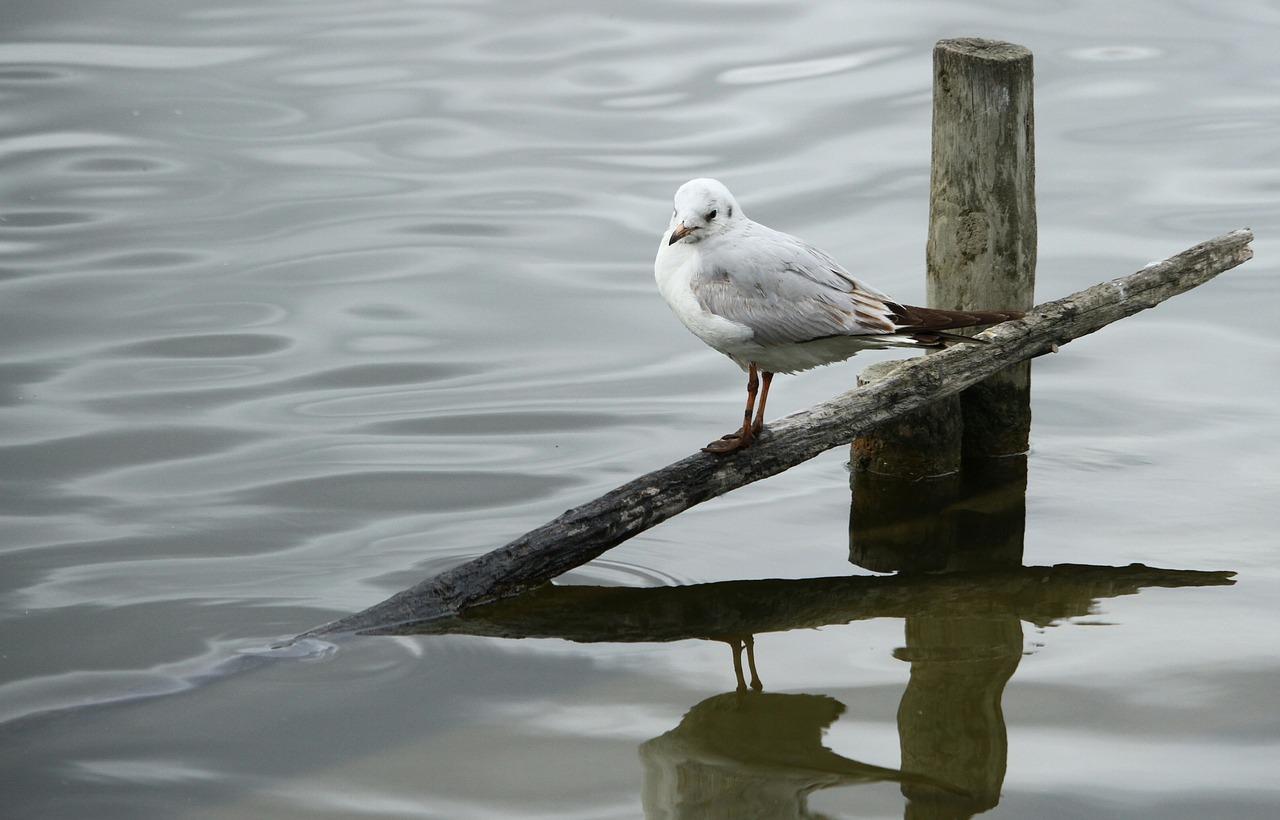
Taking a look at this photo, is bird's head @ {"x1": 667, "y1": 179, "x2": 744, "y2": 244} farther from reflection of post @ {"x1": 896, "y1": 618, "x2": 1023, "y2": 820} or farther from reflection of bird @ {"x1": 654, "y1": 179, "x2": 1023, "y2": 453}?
reflection of post @ {"x1": 896, "y1": 618, "x2": 1023, "y2": 820}

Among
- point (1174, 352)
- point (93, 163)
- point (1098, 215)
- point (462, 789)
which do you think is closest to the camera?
point (462, 789)

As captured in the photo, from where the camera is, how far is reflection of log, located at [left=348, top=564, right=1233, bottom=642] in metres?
6.06

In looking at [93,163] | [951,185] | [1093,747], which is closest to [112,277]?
[93,163]

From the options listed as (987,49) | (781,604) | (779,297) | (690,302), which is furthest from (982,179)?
(781,604)

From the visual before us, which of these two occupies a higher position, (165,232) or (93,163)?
(93,163)

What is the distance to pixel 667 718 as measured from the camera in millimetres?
5449

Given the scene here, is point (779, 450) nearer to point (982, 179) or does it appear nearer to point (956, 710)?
point (956, 710)

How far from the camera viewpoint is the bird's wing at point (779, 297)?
546cm

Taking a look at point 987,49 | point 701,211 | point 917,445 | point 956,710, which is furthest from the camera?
point 917,445

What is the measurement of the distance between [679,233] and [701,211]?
0.13 m

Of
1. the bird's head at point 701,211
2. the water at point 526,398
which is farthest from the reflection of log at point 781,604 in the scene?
the bird's head at point 701,211

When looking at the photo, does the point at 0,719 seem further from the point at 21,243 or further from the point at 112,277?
the point at 21,243

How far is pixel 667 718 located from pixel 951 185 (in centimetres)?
295

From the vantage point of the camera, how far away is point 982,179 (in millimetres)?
6832
